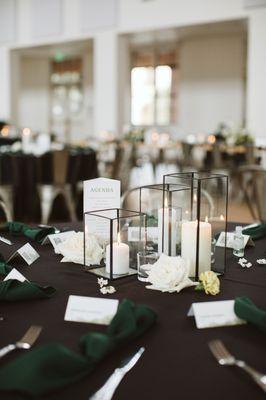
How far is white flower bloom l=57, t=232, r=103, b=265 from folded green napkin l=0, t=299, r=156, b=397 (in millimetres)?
584

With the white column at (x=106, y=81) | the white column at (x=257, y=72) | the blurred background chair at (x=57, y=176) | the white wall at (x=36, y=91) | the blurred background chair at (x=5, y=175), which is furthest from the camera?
the white wall at (x=36, y=91)

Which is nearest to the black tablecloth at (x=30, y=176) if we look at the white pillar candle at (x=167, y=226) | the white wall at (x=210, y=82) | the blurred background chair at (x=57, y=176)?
the blurred background chair at (x=57, y=176)

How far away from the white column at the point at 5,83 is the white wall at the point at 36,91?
2214 mm

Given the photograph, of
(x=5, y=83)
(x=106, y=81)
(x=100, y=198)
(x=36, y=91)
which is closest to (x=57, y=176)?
Answer: (x=100, y=198)

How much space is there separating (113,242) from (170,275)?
0.73ft

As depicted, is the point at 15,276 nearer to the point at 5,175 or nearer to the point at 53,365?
the point at 53,365

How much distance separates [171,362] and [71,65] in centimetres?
1466

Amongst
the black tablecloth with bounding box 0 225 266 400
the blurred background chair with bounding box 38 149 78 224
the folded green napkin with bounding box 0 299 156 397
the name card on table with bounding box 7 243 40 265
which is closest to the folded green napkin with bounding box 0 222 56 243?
the name card on table with bounding box 7 243 40 265

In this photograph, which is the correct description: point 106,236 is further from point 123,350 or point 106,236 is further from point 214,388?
point 214,388

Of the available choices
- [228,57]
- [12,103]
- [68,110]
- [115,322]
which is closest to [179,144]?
[228,57]

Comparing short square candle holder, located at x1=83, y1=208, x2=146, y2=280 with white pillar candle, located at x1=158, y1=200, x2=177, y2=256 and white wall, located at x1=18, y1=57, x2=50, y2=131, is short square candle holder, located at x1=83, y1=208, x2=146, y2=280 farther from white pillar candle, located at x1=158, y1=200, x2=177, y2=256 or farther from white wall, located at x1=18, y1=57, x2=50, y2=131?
white wall, located at x1=18, y1=57, x2=50, y2=131

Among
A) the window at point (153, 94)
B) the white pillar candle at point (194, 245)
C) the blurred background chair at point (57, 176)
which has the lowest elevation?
the blurred background chair at point (57, 176)

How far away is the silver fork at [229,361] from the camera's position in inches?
38.2

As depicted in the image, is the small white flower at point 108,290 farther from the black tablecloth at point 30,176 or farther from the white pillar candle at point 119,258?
the black tablecloth at point 30,176
